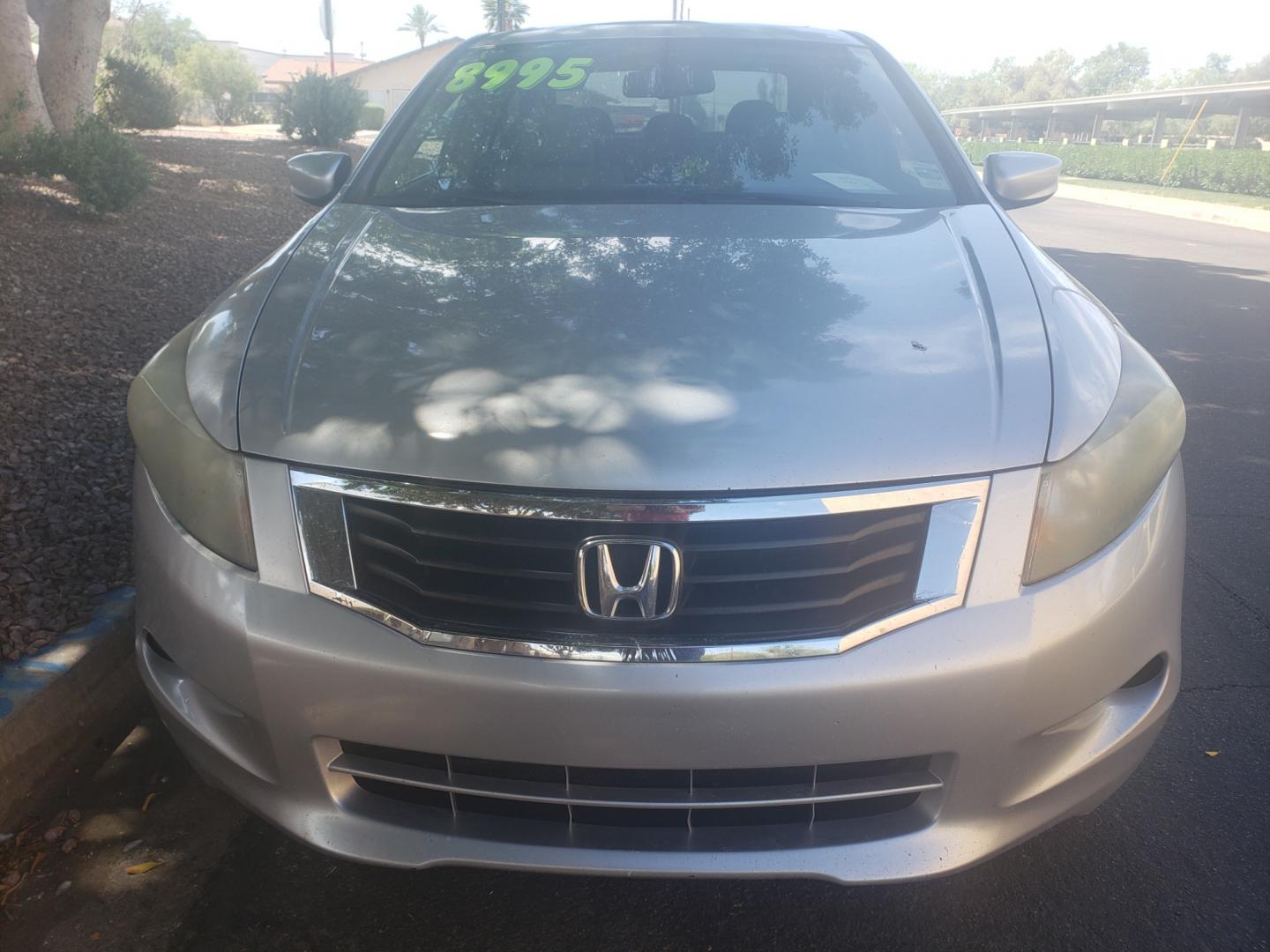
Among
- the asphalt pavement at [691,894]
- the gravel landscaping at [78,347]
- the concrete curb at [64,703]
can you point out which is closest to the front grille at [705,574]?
the asphalt pavement at [691,894]

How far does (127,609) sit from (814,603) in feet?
6.95

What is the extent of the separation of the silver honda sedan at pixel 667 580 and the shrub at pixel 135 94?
1767cm

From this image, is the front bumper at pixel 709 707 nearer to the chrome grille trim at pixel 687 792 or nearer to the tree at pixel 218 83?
the chrome grille trim at pixel 687 792

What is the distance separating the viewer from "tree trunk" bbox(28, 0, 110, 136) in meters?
9.61

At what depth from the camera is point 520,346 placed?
1.93 meters

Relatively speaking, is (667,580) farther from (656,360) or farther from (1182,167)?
(1182,167)

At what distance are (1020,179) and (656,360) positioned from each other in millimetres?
1937

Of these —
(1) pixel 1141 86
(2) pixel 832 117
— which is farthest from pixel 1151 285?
(1) pixel 1141 86

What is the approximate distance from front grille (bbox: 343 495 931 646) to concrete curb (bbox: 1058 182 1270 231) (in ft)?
64.4

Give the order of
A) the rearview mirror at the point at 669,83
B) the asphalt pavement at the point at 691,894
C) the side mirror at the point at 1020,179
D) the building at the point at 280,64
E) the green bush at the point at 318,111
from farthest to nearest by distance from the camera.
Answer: the building at the point at 280,64, the green bush at the point at 318,111, the rearview mirror at the point at 669,83, the side mirror at the point at 1020,179, the asphalt pavement at the point at 691,894

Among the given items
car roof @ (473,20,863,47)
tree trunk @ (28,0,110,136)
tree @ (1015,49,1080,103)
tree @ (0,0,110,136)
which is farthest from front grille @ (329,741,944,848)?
tree @ (1015,49,1080,103)

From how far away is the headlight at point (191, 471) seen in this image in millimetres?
1789

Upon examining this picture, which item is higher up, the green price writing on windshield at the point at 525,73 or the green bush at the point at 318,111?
the green price writing on windshield at the point at 525,73

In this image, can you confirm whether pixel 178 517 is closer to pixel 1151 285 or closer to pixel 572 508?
pixel 572 508
